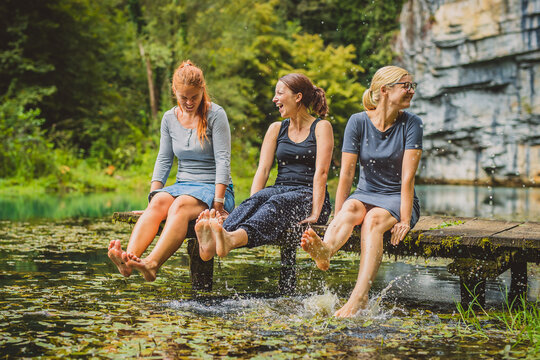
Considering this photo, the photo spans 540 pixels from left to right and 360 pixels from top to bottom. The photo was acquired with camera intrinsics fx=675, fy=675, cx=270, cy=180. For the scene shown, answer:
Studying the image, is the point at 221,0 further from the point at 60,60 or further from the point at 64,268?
the point at 64,268

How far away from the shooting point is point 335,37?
29672 mm

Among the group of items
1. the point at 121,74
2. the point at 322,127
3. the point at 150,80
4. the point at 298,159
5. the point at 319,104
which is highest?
the point at 121,74

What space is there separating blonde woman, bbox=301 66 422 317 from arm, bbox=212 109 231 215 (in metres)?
0.74

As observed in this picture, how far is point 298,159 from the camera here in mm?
4309

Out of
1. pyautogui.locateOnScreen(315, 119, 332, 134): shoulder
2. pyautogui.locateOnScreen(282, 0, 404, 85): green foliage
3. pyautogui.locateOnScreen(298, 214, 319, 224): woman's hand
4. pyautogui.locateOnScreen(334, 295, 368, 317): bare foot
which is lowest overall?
pyautogui.locateOnScreen(334, 295, 368, 317): bare foot

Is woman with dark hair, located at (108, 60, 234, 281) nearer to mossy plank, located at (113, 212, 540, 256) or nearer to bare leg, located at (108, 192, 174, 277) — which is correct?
bare leg, located at (108, 192, 174, 277)

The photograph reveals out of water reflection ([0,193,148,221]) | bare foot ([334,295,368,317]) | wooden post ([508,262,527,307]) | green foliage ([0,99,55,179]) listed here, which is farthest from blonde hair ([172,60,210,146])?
green foliage ([0,99,55,179])

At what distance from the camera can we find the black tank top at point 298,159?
4277 millimetres

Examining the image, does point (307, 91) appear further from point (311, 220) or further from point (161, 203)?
point (161, 203)

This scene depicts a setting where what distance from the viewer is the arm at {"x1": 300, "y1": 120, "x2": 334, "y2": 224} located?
4.07 meters

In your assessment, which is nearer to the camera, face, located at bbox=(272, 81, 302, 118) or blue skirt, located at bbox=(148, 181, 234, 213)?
blue skirt, located at bbox=(148, 181, 234, 213)

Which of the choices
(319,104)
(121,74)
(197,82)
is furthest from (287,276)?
(121,74)

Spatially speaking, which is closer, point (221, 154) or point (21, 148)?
point (221, 154)

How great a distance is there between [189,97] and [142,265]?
3.84 feet
